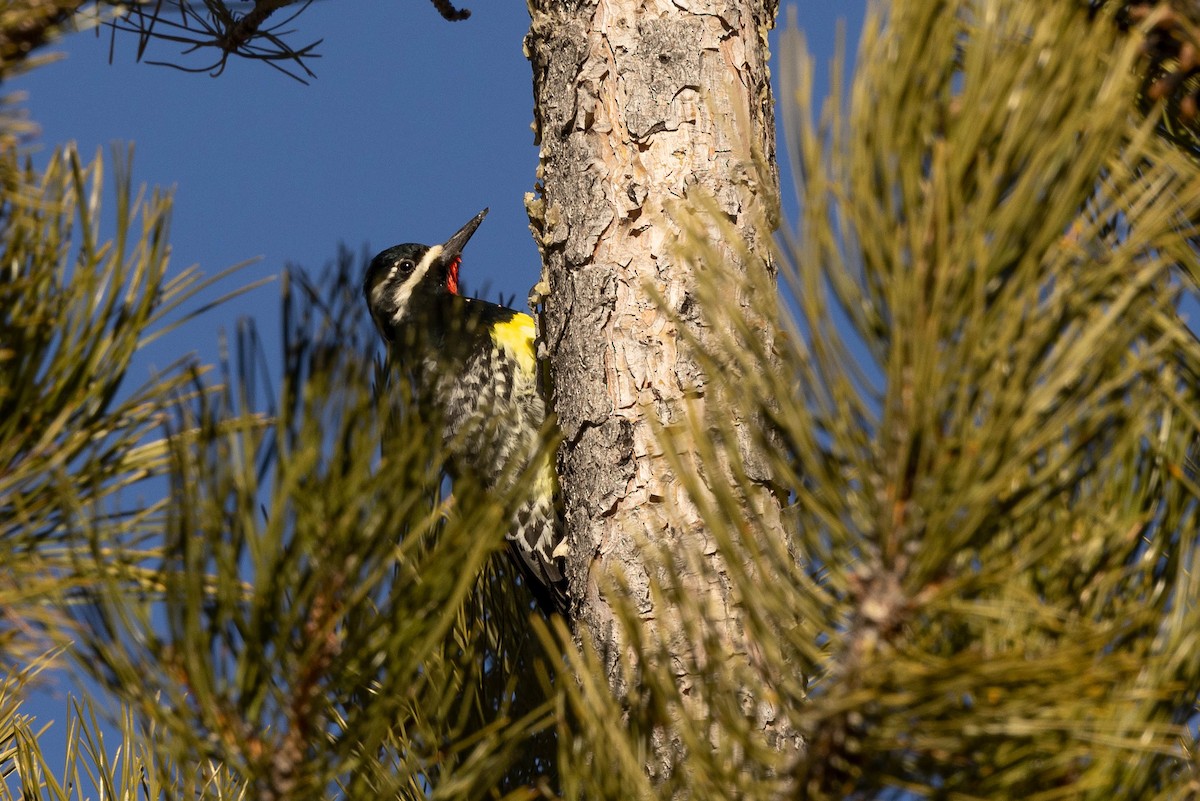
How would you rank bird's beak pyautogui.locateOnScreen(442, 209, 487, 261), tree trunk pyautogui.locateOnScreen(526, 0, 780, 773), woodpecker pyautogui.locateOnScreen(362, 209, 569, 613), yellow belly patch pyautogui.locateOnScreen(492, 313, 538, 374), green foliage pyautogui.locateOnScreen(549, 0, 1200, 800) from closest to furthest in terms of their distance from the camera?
green foliage pyautogui.locateOnScreen(549, 0, 1200, 800), tree trunk pyautogui.locateOnScreen(526, 0, 780, 773), woodpecker pyautogui.locateOnScreen(362, 209, 569, 613), yellow belly patch pyautogui.locateOnScreen(492, 313, 538, 374), bird's beak pyautogui.locateOnScreen(442, 209, 487, 261)

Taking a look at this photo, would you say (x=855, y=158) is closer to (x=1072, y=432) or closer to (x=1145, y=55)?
(x=1072, y=432)

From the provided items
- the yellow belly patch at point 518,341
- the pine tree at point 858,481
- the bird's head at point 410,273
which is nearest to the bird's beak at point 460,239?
the bird's head at point 410,273

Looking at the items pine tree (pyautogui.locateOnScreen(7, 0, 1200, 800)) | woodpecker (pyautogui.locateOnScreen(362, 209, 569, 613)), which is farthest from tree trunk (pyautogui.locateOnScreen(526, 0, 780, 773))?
pine tree (pyautogui.locateOnScreen(7, 0, 1200, 800))

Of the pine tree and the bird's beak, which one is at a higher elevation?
the bird's beak

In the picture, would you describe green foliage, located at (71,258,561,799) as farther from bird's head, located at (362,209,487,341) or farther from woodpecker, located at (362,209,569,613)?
bird's head, located at (362,209,487,341)

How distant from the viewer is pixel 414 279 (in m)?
5.12

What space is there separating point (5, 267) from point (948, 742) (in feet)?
3.76

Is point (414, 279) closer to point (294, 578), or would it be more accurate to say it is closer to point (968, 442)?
point (294, 578)

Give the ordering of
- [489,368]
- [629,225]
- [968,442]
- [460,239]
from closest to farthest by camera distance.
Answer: [968,442]
[629,225]
[489,368]
[460,239]

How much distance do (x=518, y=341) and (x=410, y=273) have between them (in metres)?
0.86

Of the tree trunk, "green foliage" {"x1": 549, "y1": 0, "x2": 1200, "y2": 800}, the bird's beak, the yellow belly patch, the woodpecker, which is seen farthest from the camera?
the bird's beak

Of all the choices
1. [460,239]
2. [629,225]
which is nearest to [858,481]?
[629,225]

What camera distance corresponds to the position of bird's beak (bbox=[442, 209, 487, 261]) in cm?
505

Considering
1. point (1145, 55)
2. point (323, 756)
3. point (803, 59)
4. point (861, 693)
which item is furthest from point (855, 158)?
point (323, 756)
